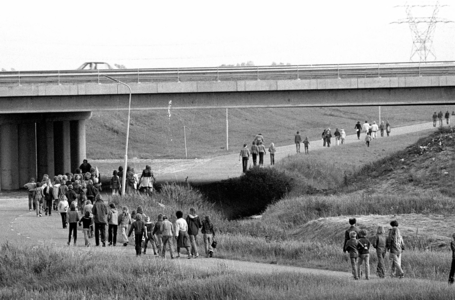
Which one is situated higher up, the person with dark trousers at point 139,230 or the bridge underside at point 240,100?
the bridge underside at point 240,100

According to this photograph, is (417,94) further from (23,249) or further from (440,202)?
(23,249)

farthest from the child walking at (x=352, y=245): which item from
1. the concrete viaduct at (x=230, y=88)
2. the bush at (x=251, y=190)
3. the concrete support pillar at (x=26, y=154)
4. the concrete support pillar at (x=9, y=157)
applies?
the concrete support pillar at (x=26, y=154)

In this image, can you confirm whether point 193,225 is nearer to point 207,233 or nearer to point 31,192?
point 207,233

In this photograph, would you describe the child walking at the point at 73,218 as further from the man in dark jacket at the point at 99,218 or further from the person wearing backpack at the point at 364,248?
the person wearing backpack at the point at 364,248

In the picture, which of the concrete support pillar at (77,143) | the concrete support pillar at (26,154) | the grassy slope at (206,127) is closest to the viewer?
the concrete support pillar at (26,154)

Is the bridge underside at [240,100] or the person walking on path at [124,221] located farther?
the bridge underside at [240,100]

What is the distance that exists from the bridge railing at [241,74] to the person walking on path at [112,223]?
20902 mm

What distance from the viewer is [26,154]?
63000mm

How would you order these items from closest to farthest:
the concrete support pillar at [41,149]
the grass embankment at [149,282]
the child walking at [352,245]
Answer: the grass embankment at [149,282]
the child walking at [352,245]
the concrete support pillar at [41,149]

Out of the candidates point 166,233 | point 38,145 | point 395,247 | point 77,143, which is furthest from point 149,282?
point 77,143

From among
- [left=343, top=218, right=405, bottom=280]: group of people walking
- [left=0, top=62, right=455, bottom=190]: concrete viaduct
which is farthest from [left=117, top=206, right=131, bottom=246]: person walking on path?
[left=0, top=62, right=455, bottom=190]: concrete viaduct

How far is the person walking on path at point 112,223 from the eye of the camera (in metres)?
33.5

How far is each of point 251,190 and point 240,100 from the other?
462cm

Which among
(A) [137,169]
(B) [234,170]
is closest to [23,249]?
(B) [234,170]
